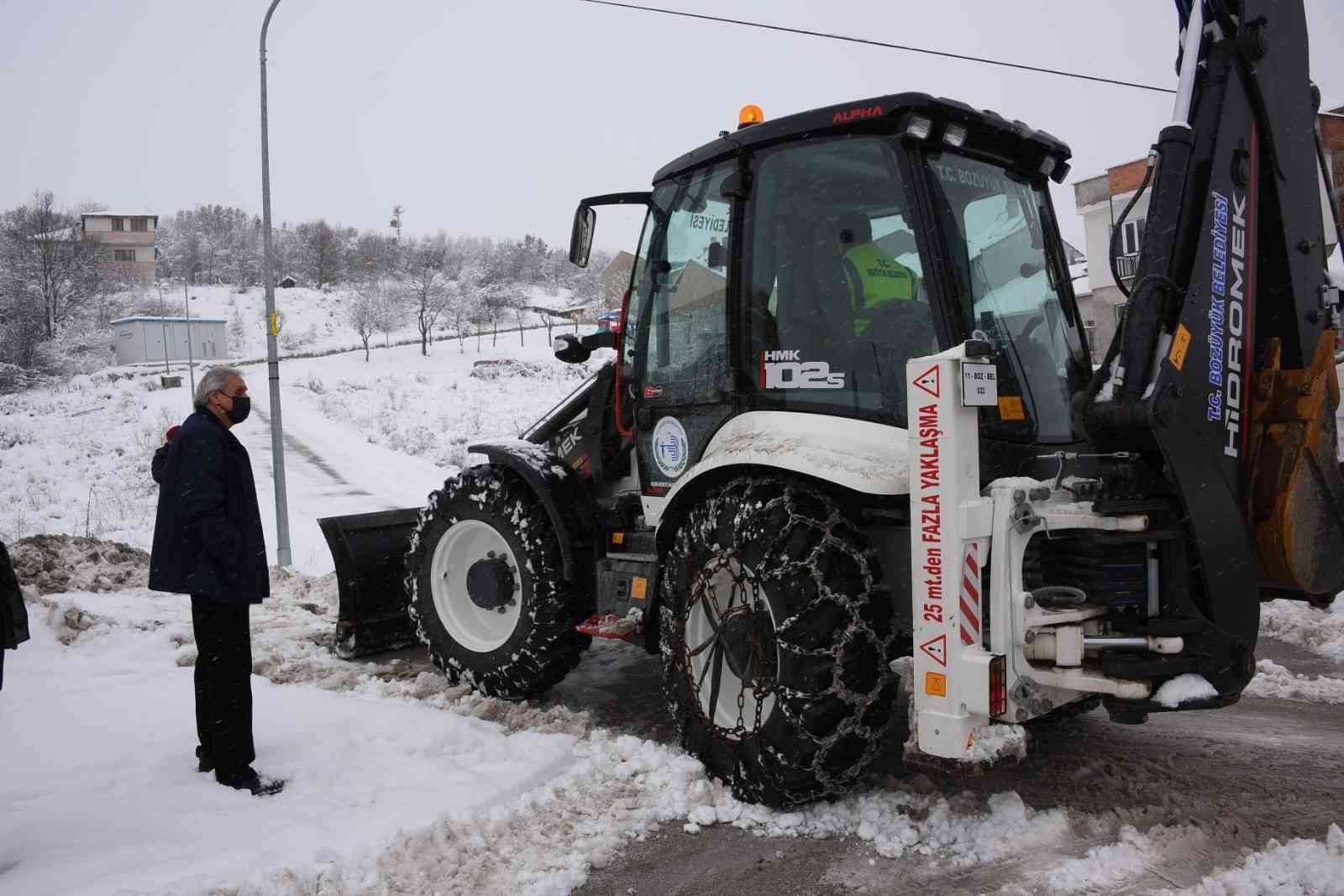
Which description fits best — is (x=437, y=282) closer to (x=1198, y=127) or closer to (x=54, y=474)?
(x=54, y=474)

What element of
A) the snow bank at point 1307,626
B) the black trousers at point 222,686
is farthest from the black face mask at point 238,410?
the snow bank at point 1307,626

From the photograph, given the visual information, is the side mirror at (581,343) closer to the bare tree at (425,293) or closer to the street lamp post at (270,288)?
the street lamp post at (270,288)

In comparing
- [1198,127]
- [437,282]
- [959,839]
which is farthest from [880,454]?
[437,282]

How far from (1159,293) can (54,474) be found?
20.9 m

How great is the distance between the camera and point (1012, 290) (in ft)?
13.2

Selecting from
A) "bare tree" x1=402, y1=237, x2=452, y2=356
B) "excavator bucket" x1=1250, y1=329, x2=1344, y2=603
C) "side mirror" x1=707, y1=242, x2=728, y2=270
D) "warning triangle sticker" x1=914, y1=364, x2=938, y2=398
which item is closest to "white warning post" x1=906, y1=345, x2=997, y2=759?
"warning triangle sticker" x1=914, y1=364, x2=938, y2=398

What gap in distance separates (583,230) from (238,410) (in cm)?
178

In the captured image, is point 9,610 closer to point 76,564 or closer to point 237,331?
point 76,564

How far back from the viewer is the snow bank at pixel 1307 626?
5.93 m

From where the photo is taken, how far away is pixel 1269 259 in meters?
3.79

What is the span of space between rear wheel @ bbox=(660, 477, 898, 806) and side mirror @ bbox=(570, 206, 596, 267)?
1.52 metres

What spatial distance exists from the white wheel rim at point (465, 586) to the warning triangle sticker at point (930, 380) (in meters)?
2.85

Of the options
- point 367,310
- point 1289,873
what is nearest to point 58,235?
point 367,310

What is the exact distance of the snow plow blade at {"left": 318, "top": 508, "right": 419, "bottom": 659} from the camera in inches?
243
